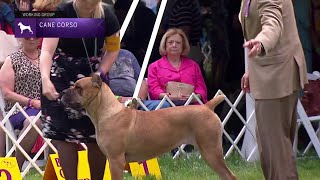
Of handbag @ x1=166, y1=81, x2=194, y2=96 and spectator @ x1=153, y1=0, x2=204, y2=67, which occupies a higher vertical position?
spectator @ x1=153, y1=0, x2=204, y2=67

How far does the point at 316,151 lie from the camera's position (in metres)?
8.62

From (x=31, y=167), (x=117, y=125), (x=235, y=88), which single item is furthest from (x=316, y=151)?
(x=117, y=125)

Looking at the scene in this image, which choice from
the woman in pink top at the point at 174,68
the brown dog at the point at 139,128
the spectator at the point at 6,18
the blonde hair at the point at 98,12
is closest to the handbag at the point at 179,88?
the woman in pink top at the point at 174,68

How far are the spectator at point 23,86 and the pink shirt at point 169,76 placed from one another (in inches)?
48.4

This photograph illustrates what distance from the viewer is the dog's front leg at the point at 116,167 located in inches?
225

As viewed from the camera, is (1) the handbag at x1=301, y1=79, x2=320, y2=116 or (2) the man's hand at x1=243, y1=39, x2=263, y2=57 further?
(1) the handbag at x1=301, y1=79, x2=320, y2=116

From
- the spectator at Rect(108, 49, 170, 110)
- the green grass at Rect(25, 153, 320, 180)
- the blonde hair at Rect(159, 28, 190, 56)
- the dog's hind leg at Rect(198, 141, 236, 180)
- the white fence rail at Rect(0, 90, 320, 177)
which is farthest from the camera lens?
the blonde hair at Rect(159, 28, 190, 56)

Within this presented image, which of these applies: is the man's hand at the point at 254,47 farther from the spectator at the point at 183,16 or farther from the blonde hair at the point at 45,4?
the spectator at the point at 183,16

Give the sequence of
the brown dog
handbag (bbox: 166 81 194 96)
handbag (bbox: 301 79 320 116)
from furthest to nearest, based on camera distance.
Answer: handbag (bbox: 301 79 320 116), handbag (bbox: 166 81 194 96), the brown dog

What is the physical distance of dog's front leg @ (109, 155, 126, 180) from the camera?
18.8ft

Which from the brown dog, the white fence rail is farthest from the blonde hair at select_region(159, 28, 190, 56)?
the brown dog

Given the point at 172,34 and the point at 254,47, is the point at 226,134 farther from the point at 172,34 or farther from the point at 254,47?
the point at 254,47

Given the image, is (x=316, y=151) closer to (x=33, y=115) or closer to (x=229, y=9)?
(x=229, y=9)

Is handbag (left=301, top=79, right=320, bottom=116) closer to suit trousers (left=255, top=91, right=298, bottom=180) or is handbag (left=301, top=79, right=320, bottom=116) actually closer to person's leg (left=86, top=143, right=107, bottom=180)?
suit trousers (left=255, top=91, right=298, bottom=180)
